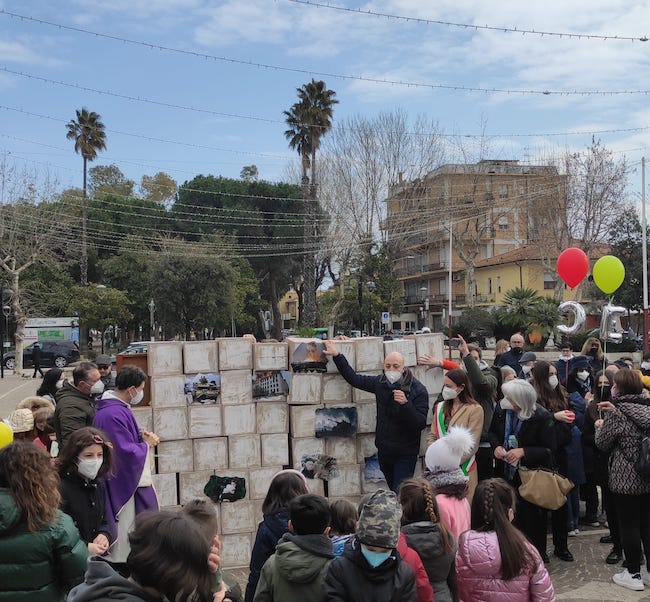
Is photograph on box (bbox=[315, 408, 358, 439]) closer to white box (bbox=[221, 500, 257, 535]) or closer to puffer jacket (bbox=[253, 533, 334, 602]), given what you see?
white box (bbox=[221, 500, 257, 535])

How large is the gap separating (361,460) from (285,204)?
45.9 m

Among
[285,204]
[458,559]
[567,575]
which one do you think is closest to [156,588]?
[458,559]

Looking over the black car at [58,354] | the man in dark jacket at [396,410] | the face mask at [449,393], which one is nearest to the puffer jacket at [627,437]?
the face mask at [449,393]

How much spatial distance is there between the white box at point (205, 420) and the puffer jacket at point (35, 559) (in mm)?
3164

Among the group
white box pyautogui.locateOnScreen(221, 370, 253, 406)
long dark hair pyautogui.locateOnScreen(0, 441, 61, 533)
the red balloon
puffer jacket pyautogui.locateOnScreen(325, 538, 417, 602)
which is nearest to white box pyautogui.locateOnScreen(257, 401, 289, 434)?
white box pyautogui.locateOnScreen(221, 370, 253, 406)

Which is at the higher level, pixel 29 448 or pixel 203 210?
pixel 203 210

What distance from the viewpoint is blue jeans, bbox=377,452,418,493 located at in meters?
6.30

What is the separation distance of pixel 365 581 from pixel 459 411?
127 inches

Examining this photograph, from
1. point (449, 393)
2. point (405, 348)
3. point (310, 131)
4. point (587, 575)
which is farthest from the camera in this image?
Answer: point (310, 131)

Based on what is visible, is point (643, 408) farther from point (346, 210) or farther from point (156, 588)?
point (346, 210)

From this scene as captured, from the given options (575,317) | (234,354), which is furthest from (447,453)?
(575,317)

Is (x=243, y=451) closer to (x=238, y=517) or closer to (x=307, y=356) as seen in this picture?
(x=238, y=517)

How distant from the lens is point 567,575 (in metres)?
5.95

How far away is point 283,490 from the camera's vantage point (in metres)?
3.89
